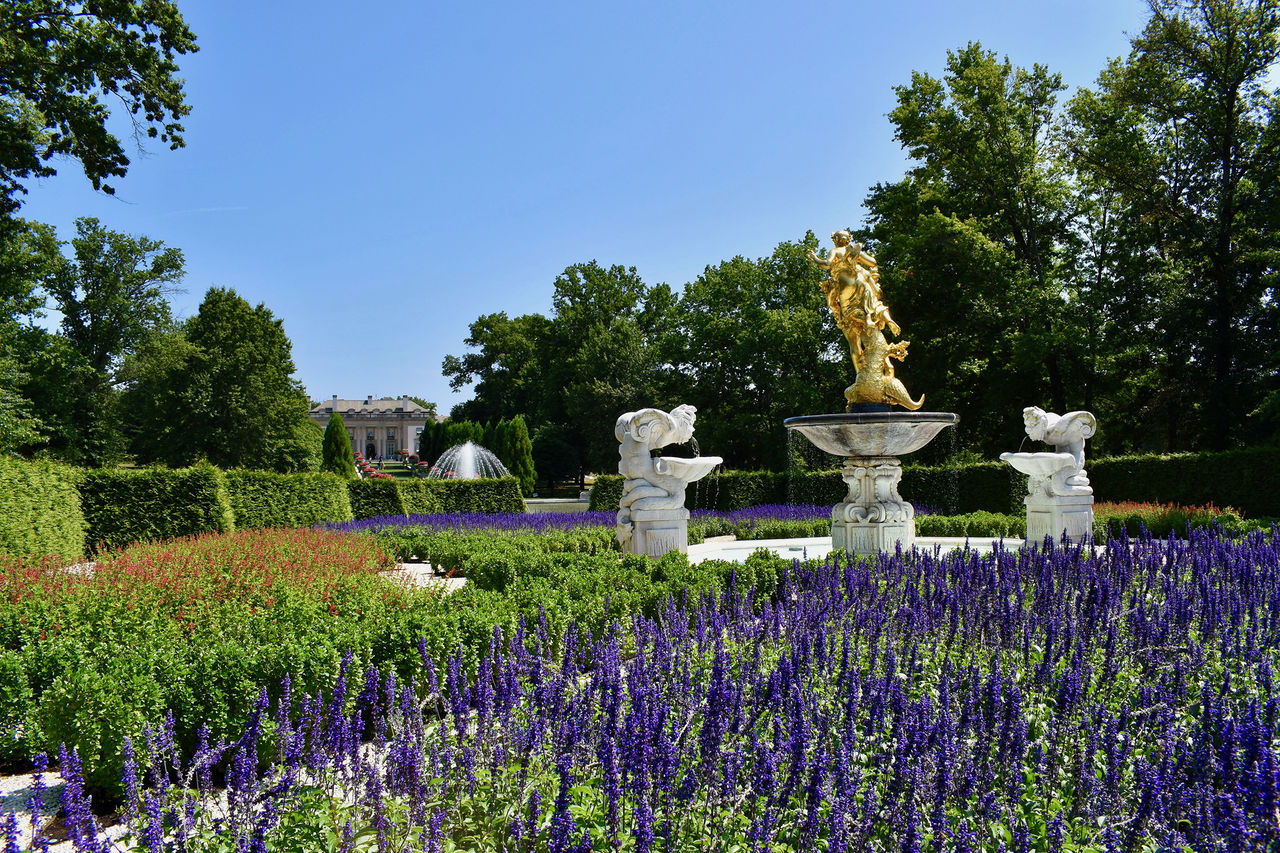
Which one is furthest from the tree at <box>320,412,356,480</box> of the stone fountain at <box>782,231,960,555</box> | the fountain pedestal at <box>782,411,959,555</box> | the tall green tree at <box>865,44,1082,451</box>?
the fountain pedestal at <box>782,411,959,555</box>

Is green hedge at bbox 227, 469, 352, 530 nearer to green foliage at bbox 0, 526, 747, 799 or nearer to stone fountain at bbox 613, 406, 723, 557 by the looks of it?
green foliage at bbox 0, 526, 747, 799

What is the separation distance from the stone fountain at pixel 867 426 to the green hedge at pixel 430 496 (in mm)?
13237

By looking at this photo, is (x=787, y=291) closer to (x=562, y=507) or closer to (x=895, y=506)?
(x=562, y=507)

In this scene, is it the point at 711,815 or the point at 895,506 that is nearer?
the point at 711,815

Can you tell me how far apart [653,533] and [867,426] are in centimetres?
296

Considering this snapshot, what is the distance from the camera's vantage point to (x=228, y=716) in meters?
4.66

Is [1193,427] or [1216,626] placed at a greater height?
[1193,427]

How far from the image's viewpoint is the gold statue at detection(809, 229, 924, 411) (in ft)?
35.7

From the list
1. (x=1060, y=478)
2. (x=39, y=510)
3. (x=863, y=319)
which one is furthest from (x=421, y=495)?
(x=1060, y=478)

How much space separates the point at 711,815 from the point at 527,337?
56.9 meters

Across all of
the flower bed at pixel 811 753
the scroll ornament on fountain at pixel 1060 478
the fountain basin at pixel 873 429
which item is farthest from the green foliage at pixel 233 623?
the scroll ornament on fountain at pixel 1060 478

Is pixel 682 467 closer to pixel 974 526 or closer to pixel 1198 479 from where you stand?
pixel 974 526

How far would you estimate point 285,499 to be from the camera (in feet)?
56.2

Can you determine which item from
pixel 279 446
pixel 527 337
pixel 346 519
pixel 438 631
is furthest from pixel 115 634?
pixel 527 337
